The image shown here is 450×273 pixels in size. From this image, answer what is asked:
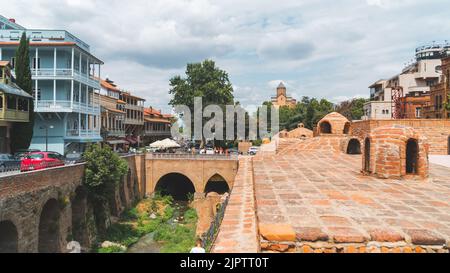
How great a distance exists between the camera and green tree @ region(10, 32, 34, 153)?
22.7 metres

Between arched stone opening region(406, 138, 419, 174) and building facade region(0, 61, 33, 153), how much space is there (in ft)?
72.2

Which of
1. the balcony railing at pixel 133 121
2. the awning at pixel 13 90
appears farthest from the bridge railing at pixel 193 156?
the balcony railing at pixel 133 121

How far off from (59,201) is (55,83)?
1212 cm

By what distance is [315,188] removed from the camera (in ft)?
22.5

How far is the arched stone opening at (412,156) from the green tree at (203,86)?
32979mm

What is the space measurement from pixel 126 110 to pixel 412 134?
41.9 metres

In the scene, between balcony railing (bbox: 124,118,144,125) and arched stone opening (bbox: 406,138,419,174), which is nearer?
arched stone opening (bbox: 406,138,419,174)

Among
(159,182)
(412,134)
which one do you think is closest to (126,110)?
(159,182)

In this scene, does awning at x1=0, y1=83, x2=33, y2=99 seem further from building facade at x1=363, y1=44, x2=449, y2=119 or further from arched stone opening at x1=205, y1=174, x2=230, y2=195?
building facade at x1=363, y1=44, x2=449, y2=119

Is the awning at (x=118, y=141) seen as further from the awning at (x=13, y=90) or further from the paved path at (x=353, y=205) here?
the paved path at (x=353, y=205)

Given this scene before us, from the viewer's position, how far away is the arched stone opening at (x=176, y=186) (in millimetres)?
35188

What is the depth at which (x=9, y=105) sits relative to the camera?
21891mm

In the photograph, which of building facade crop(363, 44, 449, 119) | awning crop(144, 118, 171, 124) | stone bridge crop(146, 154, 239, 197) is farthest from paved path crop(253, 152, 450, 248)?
awning crop(144, 118, 171, 124)

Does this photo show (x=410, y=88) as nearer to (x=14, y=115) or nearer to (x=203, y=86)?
(x=203, y=86)
